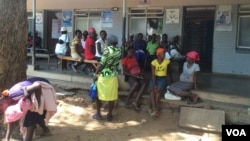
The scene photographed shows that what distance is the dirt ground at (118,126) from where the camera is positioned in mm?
6828

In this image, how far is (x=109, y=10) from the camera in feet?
46.1

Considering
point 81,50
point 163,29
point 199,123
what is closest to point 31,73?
point 81,50

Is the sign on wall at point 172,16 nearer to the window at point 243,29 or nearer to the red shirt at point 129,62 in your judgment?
the window at point 243,29

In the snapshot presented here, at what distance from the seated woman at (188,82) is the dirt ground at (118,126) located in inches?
15.1

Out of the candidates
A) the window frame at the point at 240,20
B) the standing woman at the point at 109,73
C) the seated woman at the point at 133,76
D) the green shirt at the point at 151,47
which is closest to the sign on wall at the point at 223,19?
the window frame at the point at 240,20

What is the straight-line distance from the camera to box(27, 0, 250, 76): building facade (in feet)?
37.5

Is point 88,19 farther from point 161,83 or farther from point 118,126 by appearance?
point 118,126

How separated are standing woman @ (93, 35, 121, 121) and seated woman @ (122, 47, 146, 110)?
0.63 metres

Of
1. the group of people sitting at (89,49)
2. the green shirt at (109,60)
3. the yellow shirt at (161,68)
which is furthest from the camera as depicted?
the group of people sitting at (89,49)

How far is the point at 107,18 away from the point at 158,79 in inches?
268

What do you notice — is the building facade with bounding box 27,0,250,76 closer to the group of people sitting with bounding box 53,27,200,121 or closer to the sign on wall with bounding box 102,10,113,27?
the sign on wall with bounding box 102,10,113,27

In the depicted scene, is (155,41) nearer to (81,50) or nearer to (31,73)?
Result: (81,50)

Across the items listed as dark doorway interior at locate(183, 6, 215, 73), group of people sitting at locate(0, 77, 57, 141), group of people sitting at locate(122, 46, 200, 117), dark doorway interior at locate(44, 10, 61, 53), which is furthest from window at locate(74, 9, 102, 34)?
group of people sitting at locate(0, 77, 57, 141)

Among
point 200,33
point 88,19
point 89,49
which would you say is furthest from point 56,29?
point 89,49
